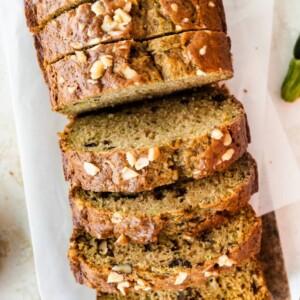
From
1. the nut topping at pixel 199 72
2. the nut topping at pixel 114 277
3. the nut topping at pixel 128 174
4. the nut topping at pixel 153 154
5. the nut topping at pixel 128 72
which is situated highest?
the nut topping at pixel 128 72

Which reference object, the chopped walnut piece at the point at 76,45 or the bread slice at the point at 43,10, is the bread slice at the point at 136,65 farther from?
the bread slice at the point at 43,10

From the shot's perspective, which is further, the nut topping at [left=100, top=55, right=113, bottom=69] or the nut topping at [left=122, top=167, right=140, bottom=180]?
the nut topping at [left=122, top=167, right=140, bottom=180]

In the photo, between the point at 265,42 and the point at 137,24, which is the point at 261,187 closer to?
the point at 265,42

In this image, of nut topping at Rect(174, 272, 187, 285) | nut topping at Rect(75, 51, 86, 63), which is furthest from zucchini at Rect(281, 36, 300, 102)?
nut topping at Rect(75, 51, 86, 63)

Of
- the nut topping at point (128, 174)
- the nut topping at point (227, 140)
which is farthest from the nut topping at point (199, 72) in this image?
the nut topping at point (128, 174)

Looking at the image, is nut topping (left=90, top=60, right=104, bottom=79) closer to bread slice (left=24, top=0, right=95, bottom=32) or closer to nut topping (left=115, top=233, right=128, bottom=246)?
bread slice (left=24, top=0, right=95, bottom=32)

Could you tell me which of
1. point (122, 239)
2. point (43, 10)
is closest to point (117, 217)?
point (122, 239)

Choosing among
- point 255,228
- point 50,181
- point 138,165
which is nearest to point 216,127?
point 138,165
